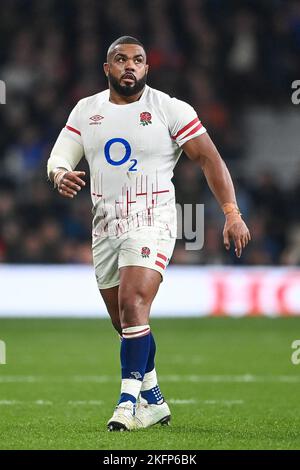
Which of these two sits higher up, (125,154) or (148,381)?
Answer: (125,154)

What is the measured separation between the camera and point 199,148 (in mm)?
6855

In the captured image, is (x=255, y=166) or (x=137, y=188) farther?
(x=255, y=166)

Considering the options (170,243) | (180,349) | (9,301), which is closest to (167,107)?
(170,243)

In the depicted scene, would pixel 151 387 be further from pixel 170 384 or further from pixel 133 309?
pixel 170 384

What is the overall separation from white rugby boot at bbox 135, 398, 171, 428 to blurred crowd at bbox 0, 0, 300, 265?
364 inches

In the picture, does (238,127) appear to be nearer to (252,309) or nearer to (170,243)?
(252,309)

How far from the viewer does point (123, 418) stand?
6.63 m

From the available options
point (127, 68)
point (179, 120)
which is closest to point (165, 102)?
point (179, 120)

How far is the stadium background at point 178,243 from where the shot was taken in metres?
8.08

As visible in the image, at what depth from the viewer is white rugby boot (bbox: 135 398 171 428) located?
23.0ft

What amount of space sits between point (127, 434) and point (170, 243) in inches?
47.6

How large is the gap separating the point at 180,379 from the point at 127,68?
13.6 feet

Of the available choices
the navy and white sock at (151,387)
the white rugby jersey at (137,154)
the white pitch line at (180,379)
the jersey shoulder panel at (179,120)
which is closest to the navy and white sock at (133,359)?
the navy and white sock at (151,387)
